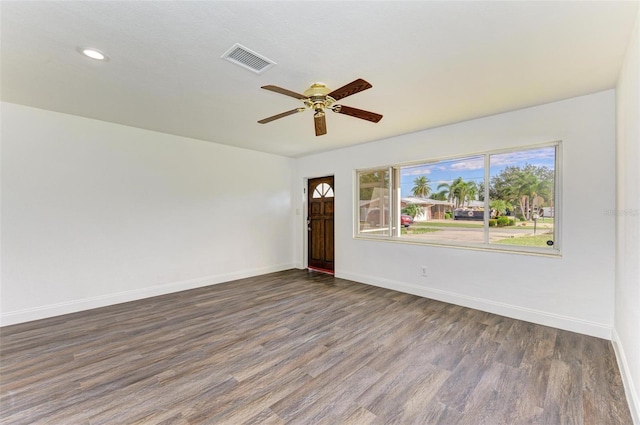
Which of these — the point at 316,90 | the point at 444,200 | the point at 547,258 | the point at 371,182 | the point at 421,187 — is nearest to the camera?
the point at 316,90

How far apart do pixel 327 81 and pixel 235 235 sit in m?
3.54

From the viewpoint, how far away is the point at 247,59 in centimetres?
214

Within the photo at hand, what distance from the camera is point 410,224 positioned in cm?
441

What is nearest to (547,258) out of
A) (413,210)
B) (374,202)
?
(413,210)

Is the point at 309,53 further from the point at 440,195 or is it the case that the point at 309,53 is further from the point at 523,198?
the point at 523,198

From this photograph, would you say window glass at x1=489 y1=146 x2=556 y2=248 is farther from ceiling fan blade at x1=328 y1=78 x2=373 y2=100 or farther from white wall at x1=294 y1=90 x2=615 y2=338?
ceiling fan blade at x1=328 y1=78 x2=373 y2=100

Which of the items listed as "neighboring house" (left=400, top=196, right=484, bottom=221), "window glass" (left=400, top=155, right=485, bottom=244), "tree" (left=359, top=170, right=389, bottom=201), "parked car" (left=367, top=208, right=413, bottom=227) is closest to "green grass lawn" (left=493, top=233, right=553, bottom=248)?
"window glass" (left=400, top=155, right=485, bottom=244)

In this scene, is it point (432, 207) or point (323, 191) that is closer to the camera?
point (432, 207)

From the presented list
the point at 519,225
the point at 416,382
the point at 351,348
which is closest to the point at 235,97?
the point at 351,348

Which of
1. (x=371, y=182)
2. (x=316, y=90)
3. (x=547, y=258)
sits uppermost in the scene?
(x=316, y=90)

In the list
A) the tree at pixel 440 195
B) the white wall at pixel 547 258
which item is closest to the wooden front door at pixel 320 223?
the white wall at pixel 547 258

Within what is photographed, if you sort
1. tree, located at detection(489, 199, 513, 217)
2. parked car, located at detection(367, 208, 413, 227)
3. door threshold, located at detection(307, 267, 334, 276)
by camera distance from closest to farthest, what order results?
tree, located at detection(489, 199, 513, 217), parked car, located at detection(367, 208, 413, 227), door threshold, located at detection(307, 267, 334, 276)

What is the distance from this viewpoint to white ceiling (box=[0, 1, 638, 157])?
1649 mm

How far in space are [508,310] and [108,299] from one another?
5.23 metres
